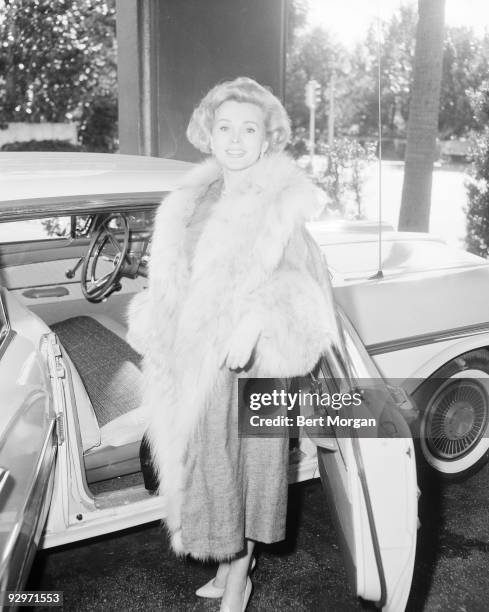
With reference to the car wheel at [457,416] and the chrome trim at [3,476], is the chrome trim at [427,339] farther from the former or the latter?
the chrome trim at [3,476]

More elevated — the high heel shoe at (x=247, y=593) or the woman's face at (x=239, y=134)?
the woman's face at (x=239, y=134)

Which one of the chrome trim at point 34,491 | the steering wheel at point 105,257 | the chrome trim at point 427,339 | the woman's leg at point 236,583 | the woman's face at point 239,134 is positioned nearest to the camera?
the chrome trim at point 34,491

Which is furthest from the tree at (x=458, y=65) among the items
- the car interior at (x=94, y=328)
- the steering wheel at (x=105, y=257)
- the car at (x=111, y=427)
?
the car at (x=111, y=427)

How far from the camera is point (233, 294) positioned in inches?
73.9

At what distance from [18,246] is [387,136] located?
47137 mm

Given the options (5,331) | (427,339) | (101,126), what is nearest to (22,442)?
(5,331)

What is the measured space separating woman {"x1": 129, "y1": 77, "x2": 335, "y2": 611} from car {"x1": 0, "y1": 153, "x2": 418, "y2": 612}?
0.21m

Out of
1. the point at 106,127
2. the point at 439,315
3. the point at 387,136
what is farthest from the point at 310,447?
the point at 387,136

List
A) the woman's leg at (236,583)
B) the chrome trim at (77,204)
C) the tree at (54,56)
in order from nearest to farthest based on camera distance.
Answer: the chrome trim at (77,204) → the woman's leg at (236,583) → the tree at (54,56)

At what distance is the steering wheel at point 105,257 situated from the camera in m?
3.03

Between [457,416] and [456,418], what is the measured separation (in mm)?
11

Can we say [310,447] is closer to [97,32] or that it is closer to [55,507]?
[55,507]

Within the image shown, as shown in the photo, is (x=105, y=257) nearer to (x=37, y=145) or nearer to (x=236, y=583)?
(x=236, y=583)

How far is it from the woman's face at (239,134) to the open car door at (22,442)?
85 centimetres
